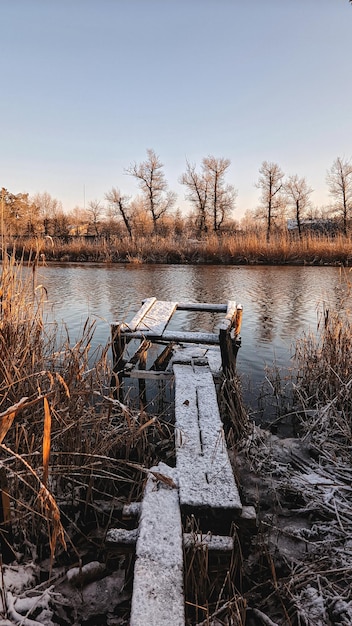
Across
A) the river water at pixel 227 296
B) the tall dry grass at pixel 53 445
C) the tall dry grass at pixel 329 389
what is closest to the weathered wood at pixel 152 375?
the river water at pixel 227 296

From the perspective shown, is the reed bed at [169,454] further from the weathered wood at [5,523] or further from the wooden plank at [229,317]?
the wooden plank at [229,317]

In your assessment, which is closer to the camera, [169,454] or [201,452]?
[201,452]

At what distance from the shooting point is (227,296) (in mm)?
10609

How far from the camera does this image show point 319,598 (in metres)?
1.76

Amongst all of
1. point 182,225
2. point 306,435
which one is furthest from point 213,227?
point 306,435

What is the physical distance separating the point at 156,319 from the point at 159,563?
300cm

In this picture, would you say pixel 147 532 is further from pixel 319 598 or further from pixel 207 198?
pixel 207 198

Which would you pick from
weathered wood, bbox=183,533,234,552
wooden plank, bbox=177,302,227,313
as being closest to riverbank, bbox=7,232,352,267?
wooden plank, bbox=177,302,227,313

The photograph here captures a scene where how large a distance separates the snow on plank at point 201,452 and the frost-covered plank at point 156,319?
30.8 inches

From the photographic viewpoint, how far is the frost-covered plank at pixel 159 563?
1.41m

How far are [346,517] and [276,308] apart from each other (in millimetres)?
7235

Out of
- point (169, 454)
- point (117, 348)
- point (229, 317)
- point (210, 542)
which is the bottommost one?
point (169, 454)

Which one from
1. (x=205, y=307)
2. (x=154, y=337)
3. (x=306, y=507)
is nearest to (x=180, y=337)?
(x=154, y=337)

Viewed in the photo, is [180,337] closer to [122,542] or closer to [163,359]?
[163,359]
